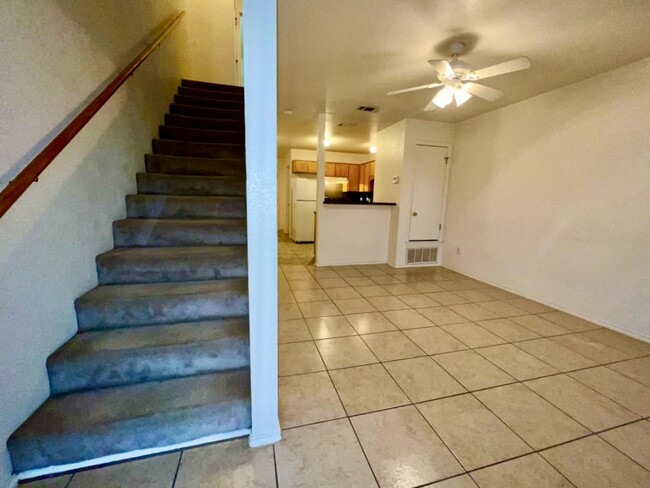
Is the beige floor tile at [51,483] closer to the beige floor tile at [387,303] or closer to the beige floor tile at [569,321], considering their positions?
the beige floor tile at [387,303]

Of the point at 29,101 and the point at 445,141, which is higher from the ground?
the point at 445,141

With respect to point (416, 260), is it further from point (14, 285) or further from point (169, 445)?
point (14, 285)

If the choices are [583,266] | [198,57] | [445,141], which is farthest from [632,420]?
[198,57]

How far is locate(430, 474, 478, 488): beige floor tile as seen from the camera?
1.12 m

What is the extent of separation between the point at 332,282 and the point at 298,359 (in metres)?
1.81

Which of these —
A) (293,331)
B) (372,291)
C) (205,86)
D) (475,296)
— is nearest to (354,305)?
(372,291)

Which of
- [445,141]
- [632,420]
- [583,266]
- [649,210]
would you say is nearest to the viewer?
[632,420]

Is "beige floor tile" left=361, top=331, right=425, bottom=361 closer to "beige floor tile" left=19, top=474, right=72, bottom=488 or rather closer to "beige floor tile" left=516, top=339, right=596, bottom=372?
"beige floor tile" left=516, top=339, right=596, bottom=372

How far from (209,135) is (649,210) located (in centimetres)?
427

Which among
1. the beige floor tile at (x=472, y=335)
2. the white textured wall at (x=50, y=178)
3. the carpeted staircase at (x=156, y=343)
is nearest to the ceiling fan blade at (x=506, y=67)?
the beige floor tile at (x=472, y=335)

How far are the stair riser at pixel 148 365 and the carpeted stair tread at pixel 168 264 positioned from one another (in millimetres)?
556

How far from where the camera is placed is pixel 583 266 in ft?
8.99

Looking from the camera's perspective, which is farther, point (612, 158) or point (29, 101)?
point (612, 158)

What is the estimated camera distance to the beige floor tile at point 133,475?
42.0 inches
